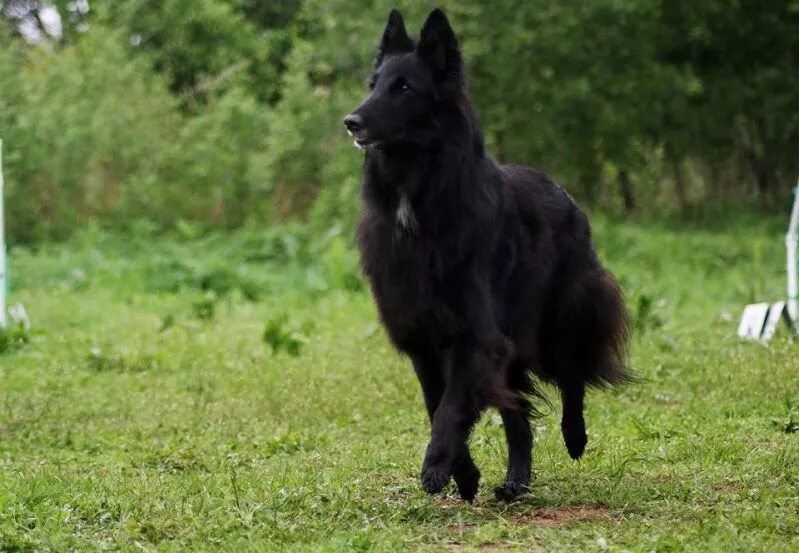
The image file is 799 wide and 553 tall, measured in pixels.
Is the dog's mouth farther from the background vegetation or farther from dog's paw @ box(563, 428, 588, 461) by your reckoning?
the background vegetation

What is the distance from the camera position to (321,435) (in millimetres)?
7754

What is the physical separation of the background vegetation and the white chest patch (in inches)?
513

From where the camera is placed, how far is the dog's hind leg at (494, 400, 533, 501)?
6016 millimetres

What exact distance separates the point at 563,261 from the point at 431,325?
3.43ft

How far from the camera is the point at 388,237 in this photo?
5840 mm

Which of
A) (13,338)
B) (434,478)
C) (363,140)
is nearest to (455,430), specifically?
(434,478)

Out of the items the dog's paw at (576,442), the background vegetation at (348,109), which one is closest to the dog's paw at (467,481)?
the dog's paw at (576,442)

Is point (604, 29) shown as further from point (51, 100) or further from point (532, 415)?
point (532, 415)

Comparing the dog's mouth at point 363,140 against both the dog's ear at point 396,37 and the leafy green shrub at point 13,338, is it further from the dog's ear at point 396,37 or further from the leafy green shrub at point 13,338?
the leafy green shrub at point 13,338

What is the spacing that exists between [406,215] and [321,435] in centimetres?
236

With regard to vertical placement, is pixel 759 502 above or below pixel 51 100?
below

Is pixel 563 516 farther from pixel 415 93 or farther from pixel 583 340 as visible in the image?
pixel 415 93

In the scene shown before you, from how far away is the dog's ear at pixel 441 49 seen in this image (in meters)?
5.84

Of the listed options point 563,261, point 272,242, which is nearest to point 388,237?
point 563,261
